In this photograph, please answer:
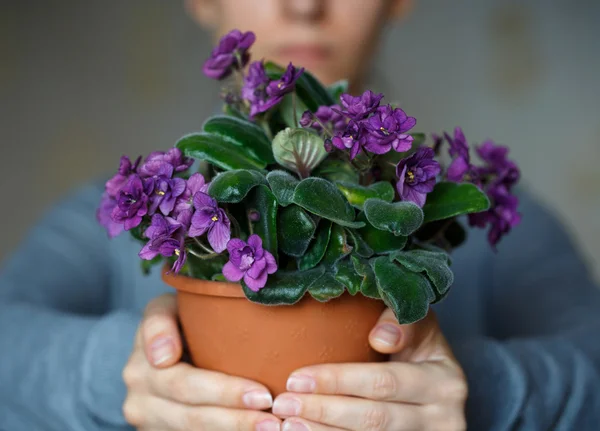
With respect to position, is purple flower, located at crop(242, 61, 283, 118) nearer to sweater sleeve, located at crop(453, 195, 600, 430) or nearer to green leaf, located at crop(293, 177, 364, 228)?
green leaf, located at crop(293, 177, 364, 228)

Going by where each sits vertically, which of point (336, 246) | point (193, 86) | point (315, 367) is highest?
point (336, 246)

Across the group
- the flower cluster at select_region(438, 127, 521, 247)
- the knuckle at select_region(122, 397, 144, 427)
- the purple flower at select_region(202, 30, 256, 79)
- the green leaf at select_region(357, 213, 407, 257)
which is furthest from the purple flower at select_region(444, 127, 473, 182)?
the knuckle at select_region(122, 397, 144, 427)

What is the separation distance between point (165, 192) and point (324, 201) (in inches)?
5.1

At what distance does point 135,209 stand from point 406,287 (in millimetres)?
223

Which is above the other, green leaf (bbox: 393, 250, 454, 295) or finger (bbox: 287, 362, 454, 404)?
green leaf (bbox: 393, 250, 454, 295)

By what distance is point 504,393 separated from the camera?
0.77m

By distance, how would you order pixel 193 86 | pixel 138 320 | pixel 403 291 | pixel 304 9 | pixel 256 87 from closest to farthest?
pixel 403 291 → pixel 256 87 → pixel 138 320 → pixel 304 9 → pixel 193 86

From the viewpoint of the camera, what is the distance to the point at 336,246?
543mm

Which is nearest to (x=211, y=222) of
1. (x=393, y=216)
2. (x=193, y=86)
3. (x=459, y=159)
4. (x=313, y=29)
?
(x=393, y=216)

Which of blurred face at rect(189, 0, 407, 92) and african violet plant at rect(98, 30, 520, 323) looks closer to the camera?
african violet plant at rect(98, 30, 520, 323)

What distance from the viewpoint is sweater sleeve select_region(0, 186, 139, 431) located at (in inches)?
31.4

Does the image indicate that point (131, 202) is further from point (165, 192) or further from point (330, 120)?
point (330, 120)

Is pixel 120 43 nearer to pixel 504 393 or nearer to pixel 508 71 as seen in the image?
pixel 508 71

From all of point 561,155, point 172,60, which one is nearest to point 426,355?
point 172,60
